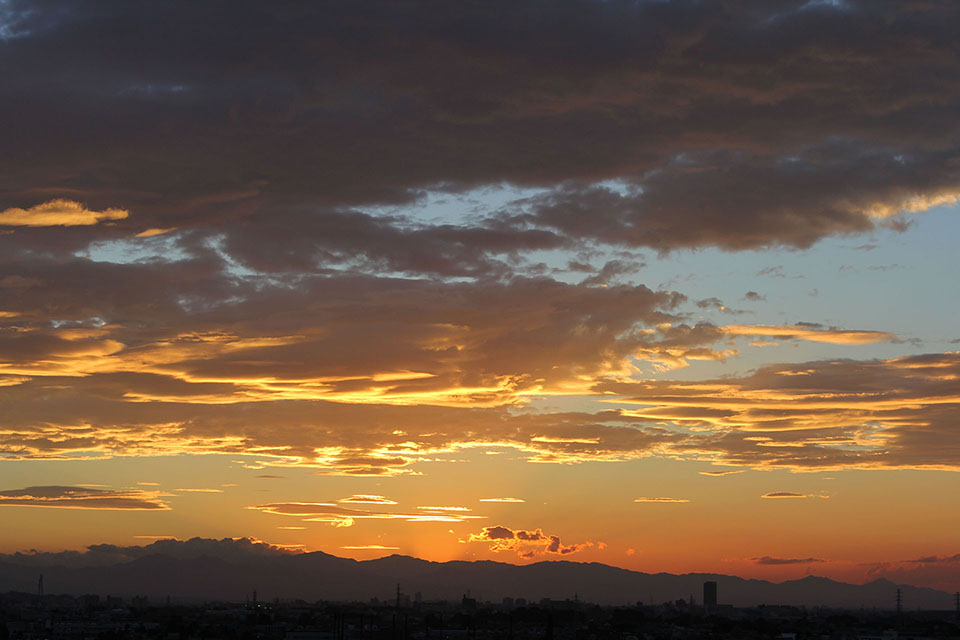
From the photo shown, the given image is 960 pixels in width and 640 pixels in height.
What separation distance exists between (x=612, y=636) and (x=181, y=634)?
4915 cm

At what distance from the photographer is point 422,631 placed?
463 feet

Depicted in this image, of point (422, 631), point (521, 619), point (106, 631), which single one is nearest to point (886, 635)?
point (422, 631)

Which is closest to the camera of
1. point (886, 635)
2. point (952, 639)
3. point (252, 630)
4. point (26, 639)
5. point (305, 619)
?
point (26, 639)

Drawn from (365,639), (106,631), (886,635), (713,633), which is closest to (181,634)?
(106,631)

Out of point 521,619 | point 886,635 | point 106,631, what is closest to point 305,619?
point 521,619

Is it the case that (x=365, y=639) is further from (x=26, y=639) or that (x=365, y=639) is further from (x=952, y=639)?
(x=952, y=639)

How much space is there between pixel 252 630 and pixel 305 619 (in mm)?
41897

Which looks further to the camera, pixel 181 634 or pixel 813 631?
pixel 813 631

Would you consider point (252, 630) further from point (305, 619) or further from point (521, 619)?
point (521, 619)

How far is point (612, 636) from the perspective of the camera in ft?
421

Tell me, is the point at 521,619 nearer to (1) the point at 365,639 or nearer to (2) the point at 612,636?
(2) the point at 612,636

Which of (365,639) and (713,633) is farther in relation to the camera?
(713,633)

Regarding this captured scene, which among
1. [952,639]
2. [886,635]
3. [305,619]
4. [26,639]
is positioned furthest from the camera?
[305,619]

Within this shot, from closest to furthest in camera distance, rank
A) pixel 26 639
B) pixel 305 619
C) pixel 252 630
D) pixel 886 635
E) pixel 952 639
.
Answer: pixel 26 639 < pixel 952 639 < pixel 886 635 < pixel 252 630 < pixel 305 619
